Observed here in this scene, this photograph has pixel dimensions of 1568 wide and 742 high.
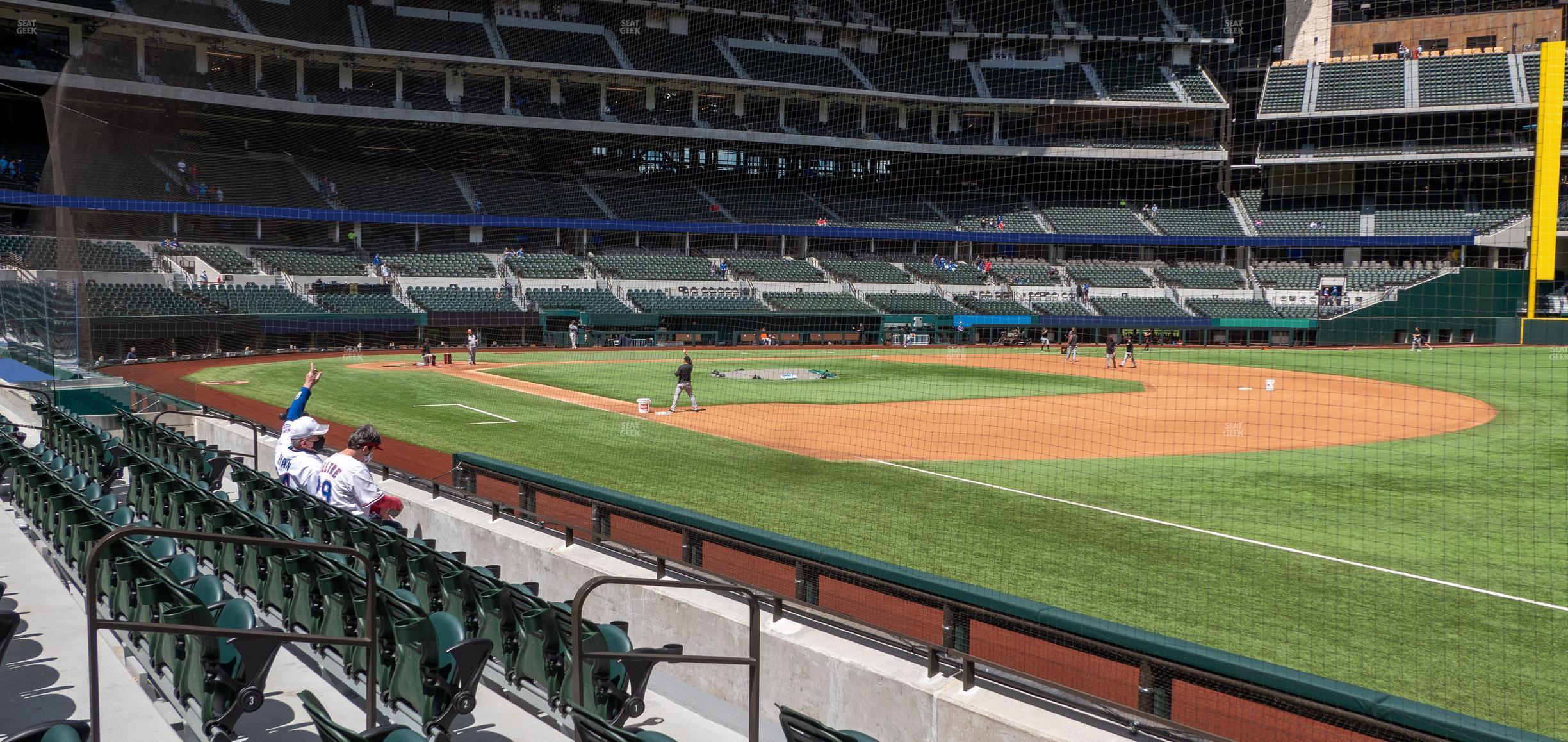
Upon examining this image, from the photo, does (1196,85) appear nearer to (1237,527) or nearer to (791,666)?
(1237,527)

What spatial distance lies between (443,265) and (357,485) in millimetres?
35332

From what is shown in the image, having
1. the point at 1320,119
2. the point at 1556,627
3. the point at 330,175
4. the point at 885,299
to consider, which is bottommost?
the point at 1556,627

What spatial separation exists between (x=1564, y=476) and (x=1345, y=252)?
3639cm

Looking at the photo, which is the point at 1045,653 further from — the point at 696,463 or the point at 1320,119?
the point at 1320,119

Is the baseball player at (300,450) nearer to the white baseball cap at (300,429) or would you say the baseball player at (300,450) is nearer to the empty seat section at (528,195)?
the white baseball cap at (300,429)

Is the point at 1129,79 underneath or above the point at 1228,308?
above

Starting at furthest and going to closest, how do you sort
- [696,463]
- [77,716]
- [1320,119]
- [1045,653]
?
[1320,119], [696,463], [1045,653], [77,716]

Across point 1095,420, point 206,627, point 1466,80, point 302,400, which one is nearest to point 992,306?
point 1095,420

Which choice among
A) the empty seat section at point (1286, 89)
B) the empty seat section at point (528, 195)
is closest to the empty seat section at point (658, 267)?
the empty seat section at point (528, 195)

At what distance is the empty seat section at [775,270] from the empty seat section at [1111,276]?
37.4 feet

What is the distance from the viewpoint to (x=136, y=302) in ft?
72.2

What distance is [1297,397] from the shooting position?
25266mm

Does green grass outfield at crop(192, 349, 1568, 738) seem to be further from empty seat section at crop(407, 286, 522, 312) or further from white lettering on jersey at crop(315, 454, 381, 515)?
empty seat section at crop(407, 286, 522, 312)

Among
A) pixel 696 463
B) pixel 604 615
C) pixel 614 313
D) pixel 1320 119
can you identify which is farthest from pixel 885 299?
pixel 604 615
